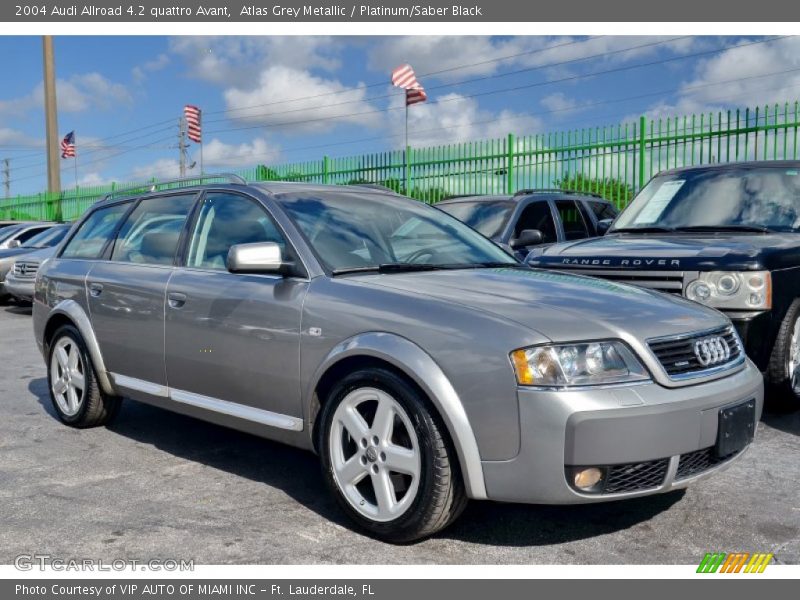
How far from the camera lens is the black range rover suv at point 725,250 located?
5.18 metres

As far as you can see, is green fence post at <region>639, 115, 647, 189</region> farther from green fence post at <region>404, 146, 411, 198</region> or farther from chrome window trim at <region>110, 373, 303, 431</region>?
chrome window trim at <region>110, 373, 303, 431</region>

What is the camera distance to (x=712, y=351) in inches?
142

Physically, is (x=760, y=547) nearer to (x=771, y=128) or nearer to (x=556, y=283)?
(x=556, y=283)

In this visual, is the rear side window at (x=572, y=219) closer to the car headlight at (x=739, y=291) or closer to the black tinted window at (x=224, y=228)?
the car headlight at (x=739, y=291)

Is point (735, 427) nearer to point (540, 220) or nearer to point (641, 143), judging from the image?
point (540, 220)

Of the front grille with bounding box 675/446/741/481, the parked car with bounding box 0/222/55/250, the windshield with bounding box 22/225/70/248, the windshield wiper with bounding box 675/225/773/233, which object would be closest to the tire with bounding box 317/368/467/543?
the front grille with bounding box 675/446/741/481

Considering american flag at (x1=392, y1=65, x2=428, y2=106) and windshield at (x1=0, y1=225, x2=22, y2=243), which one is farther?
american flag at (x1=392, y1=65, x2=428, y2=106)

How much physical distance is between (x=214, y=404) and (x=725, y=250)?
3315 millimetres

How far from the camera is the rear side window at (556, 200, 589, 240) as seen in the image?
31.9 ft

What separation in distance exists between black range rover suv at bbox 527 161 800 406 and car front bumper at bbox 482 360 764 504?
2.08 meters

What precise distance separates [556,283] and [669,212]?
308cm

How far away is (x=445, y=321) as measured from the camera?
3.38 m

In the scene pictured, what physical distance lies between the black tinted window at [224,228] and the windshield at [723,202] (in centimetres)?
340
